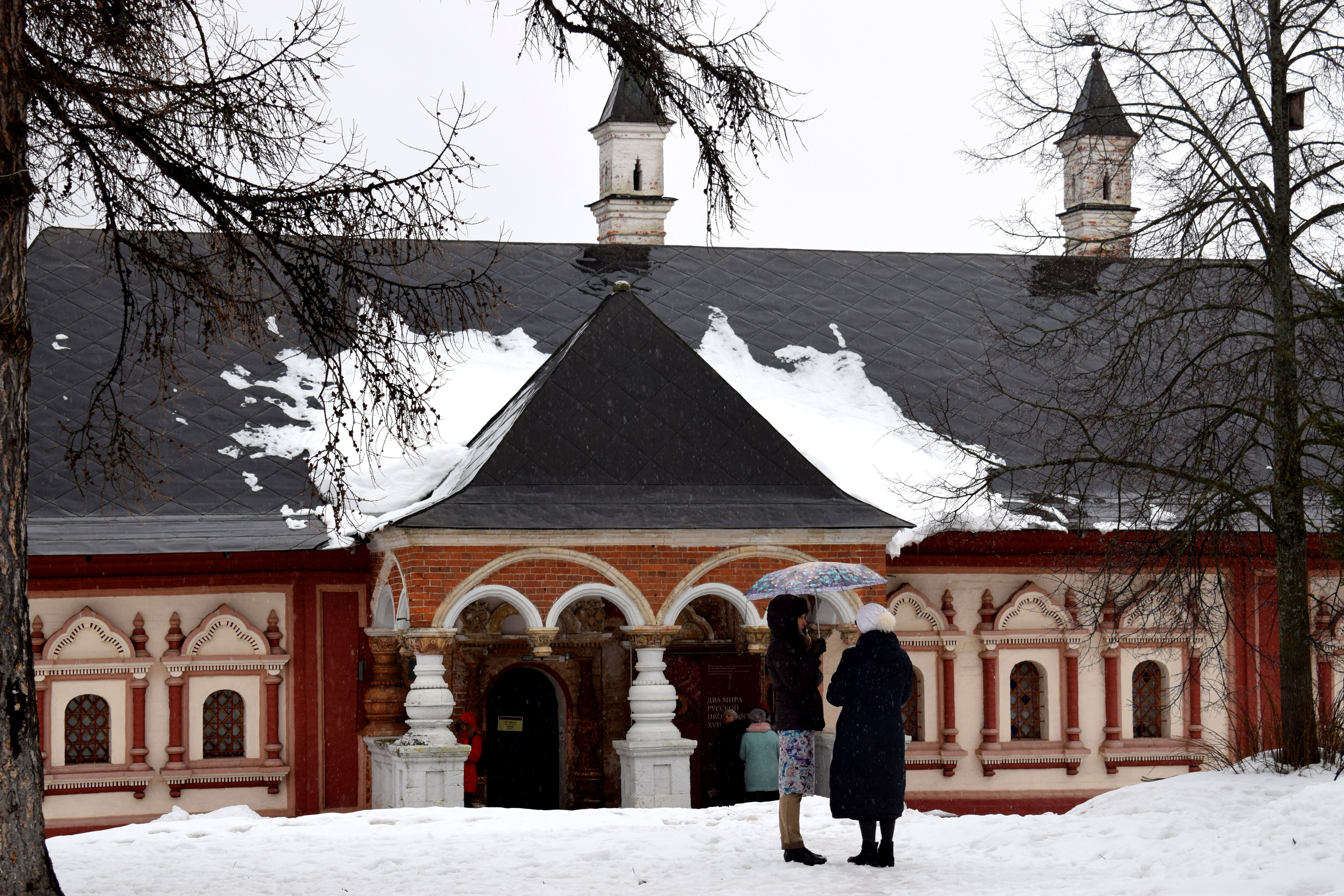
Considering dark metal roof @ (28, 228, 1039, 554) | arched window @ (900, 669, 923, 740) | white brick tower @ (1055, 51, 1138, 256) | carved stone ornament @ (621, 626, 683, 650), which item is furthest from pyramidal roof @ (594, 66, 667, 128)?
carved stone ornament @ (621, 626, 683, 650)

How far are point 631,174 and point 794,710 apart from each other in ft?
44.4

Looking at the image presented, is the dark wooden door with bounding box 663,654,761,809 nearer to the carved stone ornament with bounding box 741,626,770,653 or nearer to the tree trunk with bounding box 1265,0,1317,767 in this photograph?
the carved stone ornament with bounding box 741,626,770,653

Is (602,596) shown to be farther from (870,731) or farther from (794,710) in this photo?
(870,731)

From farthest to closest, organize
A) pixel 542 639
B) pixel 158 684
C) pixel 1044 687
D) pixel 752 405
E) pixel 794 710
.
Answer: pixel 1044 687
pixel 752 405
pixel 158 684
pixel 542 639
pixel 794 710

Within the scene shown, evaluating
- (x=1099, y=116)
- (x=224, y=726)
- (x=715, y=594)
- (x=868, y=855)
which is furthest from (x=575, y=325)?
(x=868, y=855)

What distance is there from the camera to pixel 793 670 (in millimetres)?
9234

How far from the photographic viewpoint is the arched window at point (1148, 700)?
16594mm

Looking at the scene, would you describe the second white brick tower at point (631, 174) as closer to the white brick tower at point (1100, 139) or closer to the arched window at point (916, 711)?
the white brick tower at point (1100, 139)

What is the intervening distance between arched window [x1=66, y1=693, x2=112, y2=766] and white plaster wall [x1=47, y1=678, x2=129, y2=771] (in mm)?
48

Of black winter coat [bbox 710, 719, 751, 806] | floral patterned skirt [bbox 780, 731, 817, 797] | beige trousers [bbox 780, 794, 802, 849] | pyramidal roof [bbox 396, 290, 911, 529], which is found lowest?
black winter coat [bbox 710, 719, 751, 806]

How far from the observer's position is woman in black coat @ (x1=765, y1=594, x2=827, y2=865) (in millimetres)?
9148

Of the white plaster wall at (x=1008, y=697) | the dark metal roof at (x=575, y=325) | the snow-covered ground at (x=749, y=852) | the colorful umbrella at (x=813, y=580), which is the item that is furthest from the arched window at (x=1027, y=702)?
→ the colorful umbrella at (x=813, y=580)

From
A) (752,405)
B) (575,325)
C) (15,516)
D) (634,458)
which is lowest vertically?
(15,516)

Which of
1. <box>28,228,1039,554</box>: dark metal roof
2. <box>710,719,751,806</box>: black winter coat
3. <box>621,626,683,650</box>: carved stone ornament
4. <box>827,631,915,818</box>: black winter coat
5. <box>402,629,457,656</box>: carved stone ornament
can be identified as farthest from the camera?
<box>710,719,751,806</box>: black winter coat
